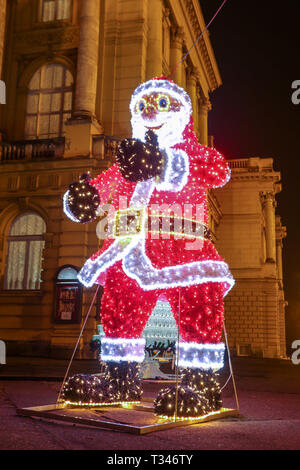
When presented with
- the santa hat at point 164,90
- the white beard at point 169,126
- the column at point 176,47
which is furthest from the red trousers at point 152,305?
the column at point 176,47

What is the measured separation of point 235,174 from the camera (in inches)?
1336

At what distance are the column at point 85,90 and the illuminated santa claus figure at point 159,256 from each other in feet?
37.2

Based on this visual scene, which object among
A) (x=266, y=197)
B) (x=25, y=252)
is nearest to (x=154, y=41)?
(x=25, y=252)

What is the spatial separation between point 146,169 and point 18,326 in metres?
12.7

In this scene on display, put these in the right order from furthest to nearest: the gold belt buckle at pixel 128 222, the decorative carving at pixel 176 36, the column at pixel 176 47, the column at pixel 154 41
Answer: the decorative carving at pixel 176 36
the column at pixel 176 47
the column at pixel 154 41
the gold belt buckle at pixel 128 222

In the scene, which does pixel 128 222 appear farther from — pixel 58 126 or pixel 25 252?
pixel 58 126

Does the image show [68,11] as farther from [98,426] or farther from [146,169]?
[98,426]

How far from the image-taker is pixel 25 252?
1722cm

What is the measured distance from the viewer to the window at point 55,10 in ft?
65.8

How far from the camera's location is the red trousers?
4.77 meters

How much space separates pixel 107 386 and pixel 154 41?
1707 centimetres

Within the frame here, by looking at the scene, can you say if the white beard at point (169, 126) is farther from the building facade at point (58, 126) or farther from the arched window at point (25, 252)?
the arched window at point (25, 252)
